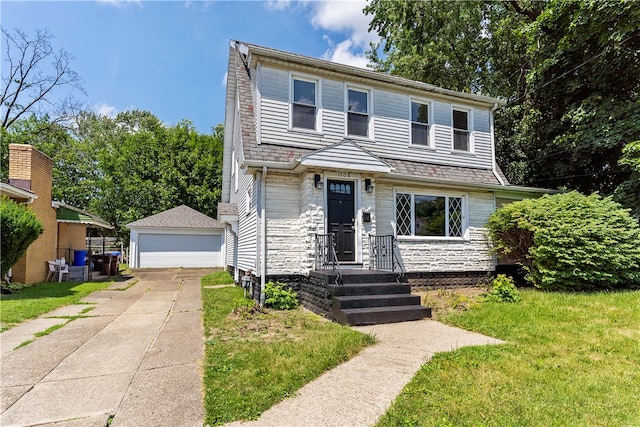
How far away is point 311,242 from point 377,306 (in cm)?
231

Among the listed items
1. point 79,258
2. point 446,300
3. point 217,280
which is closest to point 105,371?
point 446,300

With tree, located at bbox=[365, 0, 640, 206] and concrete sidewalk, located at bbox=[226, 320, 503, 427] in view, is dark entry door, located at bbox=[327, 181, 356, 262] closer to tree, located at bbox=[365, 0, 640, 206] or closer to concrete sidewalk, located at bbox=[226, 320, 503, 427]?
concrete sidewalk, located at bbox=[226, 320, 503, 427]

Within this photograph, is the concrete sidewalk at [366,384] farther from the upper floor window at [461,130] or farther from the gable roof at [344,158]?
the upper floor window at [461,130]

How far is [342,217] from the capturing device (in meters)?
8.66

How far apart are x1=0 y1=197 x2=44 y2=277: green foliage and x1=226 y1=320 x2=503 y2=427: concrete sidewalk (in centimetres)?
966

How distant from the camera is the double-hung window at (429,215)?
32.4ft

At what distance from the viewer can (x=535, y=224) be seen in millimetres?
9023

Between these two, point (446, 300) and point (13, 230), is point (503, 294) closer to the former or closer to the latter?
point (446, 300)

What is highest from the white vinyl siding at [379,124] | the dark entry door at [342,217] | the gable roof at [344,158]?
the white vinyl siding at [379,124]

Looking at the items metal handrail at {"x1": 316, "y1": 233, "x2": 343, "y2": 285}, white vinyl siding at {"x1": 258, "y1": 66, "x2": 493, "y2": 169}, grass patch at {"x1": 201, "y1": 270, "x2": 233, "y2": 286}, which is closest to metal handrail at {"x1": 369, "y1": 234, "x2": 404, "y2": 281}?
metal handrail at {"x1": 316, "y1": 233, "x2": 343, "y2": 285}

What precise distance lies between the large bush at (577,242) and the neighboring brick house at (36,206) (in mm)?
14683

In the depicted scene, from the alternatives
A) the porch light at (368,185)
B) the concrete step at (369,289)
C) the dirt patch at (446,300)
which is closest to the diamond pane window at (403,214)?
the porch light at (368,185)

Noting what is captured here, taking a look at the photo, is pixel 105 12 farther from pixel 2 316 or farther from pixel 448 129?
pixel 448 129

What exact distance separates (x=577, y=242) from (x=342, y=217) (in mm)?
5713
